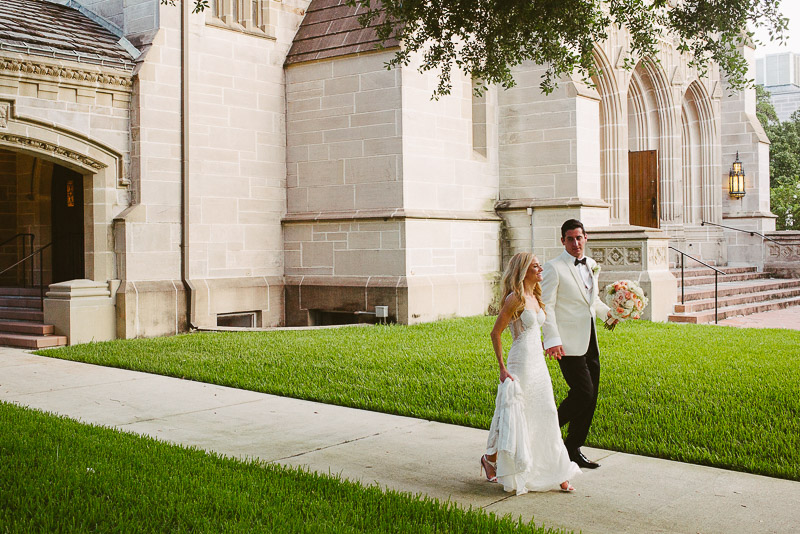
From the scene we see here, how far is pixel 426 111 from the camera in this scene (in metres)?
15.2

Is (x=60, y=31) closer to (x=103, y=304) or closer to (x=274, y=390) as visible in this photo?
(x=103, y=304)

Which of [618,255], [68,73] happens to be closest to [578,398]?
[618,255]

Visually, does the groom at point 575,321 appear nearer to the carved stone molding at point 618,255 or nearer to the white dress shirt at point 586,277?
the white dress shirt at point 586,277

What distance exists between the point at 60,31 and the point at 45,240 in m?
4.56

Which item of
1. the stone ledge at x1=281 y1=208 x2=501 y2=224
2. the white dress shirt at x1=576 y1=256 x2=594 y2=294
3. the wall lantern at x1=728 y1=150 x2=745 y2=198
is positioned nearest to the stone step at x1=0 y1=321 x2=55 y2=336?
the stone ledge at x1=281 y1=208 x2=501 y2=224

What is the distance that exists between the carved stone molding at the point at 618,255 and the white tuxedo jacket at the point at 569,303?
9.79 m

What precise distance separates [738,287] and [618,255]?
4.85 metres

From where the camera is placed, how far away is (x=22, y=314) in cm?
1420

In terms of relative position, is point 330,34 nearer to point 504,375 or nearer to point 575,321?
point 575,321

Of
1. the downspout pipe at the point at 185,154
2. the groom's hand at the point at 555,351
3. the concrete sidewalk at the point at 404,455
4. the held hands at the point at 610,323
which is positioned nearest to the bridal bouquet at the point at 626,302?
the held hands at the point at 610,323

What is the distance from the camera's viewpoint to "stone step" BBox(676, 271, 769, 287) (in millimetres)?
19109

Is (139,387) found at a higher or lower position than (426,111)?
lower

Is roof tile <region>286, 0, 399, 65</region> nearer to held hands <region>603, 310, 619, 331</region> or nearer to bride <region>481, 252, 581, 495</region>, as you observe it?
held hands <region>603, 310, 619, 331</region>

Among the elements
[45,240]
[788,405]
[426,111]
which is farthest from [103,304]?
[788,405]
